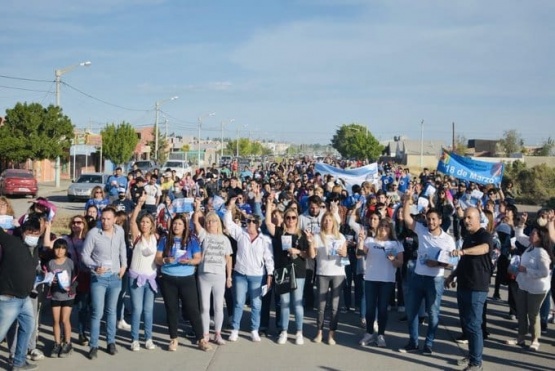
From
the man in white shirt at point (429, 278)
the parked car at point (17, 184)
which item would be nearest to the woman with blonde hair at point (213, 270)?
the man in white shirt at point (429, 278)

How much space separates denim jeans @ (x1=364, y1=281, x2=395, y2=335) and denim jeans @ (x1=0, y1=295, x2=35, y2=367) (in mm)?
4055

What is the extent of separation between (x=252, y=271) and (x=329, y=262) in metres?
1.02

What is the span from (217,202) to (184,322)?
288 centimetres

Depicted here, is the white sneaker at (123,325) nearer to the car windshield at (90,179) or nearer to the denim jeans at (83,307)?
the denim jeans at (83,307)

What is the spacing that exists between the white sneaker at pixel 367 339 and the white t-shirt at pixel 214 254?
2011 millimetres

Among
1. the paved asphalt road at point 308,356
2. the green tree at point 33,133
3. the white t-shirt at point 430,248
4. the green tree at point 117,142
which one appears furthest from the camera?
the green tree at point 117,142

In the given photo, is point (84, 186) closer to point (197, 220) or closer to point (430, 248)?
point (197, 220)

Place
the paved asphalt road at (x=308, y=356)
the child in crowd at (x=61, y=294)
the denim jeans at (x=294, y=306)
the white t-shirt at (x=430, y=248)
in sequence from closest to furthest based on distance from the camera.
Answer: the paved asphalt road at (x=308, y=356), the child in crowd at (x=61, y=294), the white t-shirt at (x=430, y=248), the denim jeans at (x=294, y=306)

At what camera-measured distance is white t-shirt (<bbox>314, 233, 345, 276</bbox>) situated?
820 centimetres

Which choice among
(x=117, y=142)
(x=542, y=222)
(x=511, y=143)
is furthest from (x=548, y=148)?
(x=542, y=222)

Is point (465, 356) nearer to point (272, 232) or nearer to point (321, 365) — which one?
point (321, 365)

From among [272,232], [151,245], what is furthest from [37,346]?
[272,232]

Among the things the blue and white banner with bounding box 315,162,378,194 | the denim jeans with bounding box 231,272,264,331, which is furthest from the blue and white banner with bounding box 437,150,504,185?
the denim jeans with bounding box 231,272,264,331

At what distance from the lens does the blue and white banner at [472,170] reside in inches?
786
